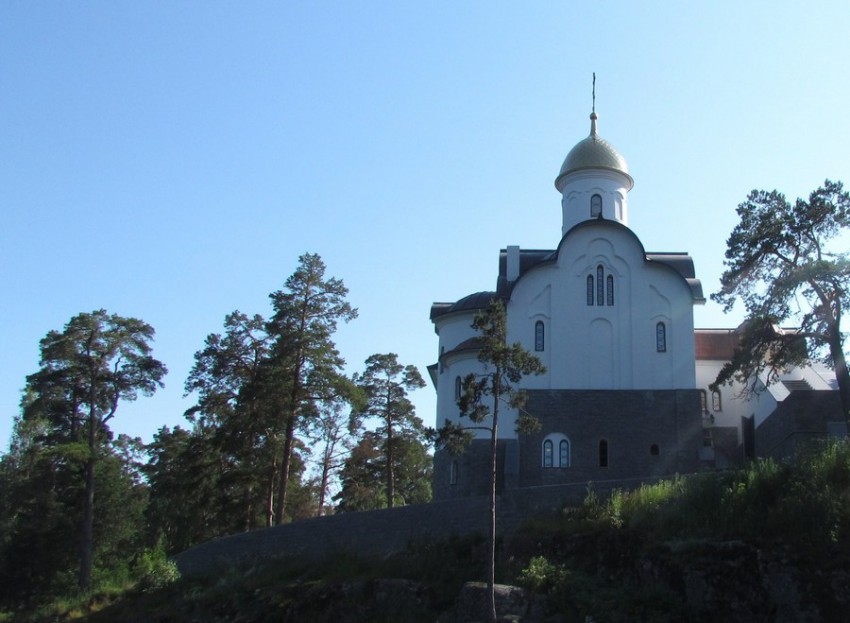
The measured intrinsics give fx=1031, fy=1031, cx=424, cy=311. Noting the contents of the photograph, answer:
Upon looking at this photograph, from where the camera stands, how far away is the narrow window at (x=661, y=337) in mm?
31217

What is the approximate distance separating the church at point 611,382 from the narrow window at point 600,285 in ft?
0.14

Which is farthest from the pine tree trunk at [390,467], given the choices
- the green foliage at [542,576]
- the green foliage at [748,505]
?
the green foliage at [542,576]

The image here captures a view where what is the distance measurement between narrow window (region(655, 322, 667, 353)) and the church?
0.03 m

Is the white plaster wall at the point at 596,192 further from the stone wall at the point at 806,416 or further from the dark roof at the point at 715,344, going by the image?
the stone wall at the point at 806,416

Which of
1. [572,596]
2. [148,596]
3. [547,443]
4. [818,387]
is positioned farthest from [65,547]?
[818,387]

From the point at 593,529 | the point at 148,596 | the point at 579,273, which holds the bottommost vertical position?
the point at 148,596

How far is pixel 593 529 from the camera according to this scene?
21.7m

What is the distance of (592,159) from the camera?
117 ft

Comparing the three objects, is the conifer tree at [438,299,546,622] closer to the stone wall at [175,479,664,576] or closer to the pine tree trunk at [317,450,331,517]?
the stone wall at [175,479,664,576]

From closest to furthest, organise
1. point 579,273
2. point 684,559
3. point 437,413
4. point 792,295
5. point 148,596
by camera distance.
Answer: point 684,559
point 792,295
point 148,596
point 579,273
point 437,413

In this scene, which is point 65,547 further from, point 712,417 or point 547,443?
point 712,417

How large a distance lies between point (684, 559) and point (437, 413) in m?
15.8

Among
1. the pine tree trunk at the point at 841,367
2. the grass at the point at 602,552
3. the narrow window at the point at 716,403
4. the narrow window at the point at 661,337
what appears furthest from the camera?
the narrow window at the point at 716,403

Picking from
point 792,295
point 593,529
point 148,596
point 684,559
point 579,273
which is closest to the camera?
point 684,559
